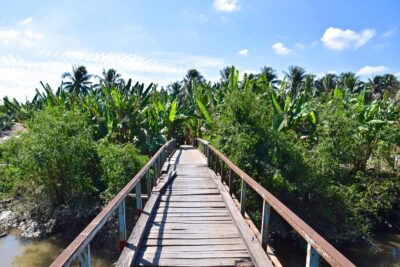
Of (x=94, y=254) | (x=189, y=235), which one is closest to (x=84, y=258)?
(x=189, y=235)

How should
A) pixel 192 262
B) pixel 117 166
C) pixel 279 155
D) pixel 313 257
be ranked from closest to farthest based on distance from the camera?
pixel 313 257 < pixel 192 262 < pixel 279 155 < pixel 117 166

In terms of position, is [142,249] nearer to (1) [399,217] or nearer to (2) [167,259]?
(2) [167,259]

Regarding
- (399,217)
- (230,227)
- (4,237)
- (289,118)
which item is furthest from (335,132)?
(4,237)

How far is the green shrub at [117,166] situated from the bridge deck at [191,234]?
390 centimetres

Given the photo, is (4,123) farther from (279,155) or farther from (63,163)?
(279,155)

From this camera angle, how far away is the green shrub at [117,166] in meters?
10.8

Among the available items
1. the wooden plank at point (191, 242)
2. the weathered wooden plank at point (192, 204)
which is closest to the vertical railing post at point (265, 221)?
the wooden plank at point (191, 242)

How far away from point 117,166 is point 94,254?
3091mm

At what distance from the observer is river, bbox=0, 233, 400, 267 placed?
9703mm

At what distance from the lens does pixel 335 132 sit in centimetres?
1088

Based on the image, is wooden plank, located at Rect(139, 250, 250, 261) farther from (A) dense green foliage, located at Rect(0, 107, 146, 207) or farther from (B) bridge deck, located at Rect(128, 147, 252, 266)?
(A) dense green foliage, located at Rect(0, 107, 146, 207)

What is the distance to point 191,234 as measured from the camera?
4.67m

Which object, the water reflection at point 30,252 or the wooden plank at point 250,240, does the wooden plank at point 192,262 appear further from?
the water reflection at point 30,252

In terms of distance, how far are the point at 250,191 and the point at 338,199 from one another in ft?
9.73
